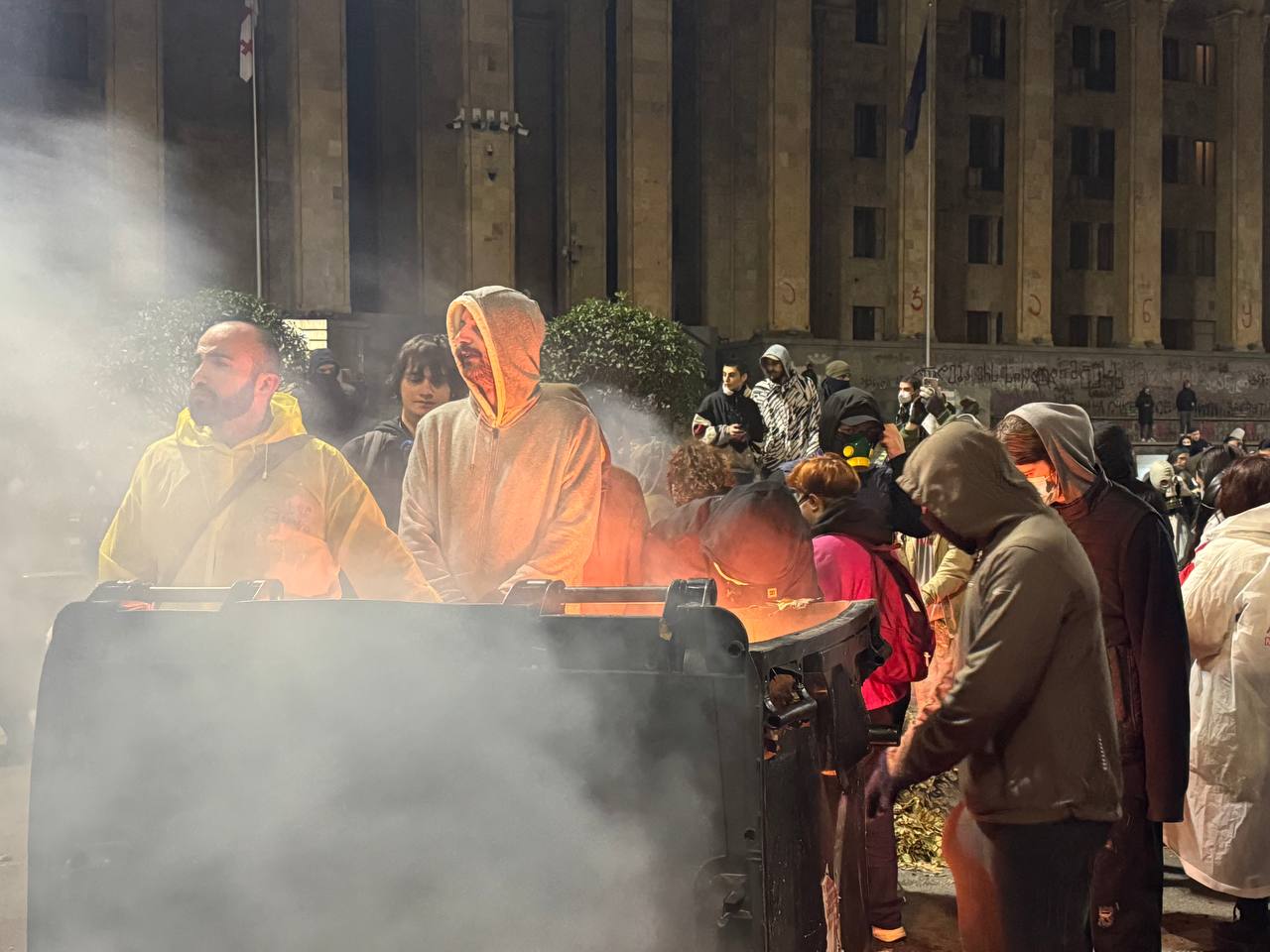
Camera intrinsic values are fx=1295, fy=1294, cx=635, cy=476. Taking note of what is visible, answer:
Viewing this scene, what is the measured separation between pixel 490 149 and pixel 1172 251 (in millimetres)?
24529

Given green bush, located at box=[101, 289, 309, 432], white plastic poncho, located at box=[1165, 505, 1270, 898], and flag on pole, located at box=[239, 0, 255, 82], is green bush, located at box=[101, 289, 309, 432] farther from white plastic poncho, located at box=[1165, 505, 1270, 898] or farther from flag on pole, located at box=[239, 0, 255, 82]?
flag on pole, located at box=[239, 0, 255, 82]

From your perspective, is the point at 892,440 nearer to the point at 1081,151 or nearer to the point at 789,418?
the point at 789,418

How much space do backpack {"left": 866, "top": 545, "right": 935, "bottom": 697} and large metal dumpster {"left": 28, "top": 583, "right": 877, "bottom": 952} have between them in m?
2.49

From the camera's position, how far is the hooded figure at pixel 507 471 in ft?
12.0

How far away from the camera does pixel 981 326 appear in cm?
4047

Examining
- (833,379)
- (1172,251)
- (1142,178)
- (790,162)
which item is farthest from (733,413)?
(1172,251)

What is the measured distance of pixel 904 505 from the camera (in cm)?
596

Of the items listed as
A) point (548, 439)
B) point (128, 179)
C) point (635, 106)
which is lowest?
point (548, 439)

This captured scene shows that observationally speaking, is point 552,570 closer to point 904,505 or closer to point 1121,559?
point 1121,559

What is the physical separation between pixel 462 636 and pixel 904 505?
4.07m

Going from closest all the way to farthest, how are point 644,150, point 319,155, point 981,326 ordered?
point 319,155 → point 644,150 → point 981,326

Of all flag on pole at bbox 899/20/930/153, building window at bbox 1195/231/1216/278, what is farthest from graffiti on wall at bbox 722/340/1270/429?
flag on pole at bbox 899/20/930/153

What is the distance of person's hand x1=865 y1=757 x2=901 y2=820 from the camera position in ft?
10.3

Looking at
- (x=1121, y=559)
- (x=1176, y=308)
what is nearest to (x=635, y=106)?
(x=1176, y=308)
